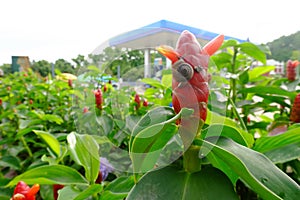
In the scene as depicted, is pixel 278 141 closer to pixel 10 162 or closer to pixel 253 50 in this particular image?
pixel 253 50

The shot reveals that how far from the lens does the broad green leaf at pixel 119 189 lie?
437 millimetres

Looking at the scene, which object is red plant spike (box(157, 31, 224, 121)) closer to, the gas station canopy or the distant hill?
the gas station canopy

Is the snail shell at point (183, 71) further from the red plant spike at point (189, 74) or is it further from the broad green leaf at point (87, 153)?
the broad green leaf at point (87, 153)

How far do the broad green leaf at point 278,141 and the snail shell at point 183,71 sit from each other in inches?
8.2

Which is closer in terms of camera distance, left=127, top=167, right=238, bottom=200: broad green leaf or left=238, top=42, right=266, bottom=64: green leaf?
left=127, top=167, right=238, bottom=200: broad green leaf

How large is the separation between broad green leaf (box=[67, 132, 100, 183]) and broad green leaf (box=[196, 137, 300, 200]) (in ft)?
0.59

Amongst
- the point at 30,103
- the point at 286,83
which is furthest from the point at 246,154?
the point at 30,103

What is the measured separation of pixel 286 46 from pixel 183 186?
2.06 feet

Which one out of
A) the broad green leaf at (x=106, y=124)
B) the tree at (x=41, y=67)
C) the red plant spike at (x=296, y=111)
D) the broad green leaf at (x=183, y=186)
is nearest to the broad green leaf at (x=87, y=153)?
the broad green leaf at (x=106, y=124)

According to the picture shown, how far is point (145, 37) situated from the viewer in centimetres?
35

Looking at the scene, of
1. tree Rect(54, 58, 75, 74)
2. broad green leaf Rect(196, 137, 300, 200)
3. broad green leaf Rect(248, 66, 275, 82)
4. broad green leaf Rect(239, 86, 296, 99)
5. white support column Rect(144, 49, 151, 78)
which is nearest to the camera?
broad green leaf Rect(196, 137, 300, 200)

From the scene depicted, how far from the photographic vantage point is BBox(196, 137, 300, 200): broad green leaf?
0.83ft

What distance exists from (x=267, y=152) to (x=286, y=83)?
0.63m

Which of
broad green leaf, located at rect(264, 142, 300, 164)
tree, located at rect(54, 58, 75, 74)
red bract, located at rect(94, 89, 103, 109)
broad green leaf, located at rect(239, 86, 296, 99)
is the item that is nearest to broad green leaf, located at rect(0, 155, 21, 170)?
tree, located at rect(54, 58, 75, 74)
